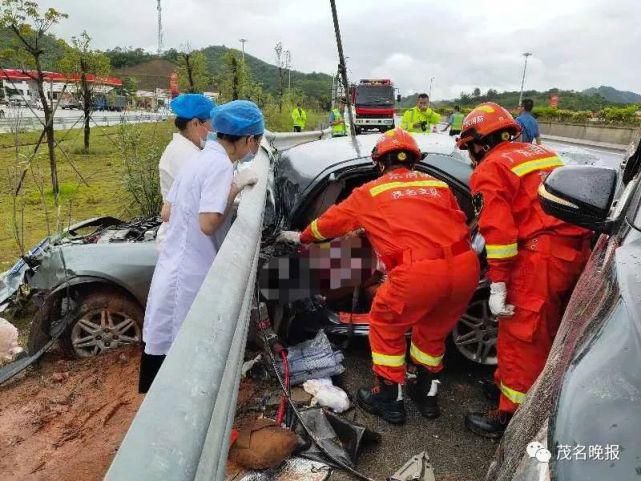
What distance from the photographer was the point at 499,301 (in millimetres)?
2748

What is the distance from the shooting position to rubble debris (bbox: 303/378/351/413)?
9.61 feet

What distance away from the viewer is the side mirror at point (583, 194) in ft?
6.09

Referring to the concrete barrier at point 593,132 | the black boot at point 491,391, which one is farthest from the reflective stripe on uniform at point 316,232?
the concrete barrier at point 593,132

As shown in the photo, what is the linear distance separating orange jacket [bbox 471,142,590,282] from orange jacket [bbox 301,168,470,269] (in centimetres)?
17

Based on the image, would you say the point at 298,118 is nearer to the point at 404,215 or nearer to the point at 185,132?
the point at 185,132

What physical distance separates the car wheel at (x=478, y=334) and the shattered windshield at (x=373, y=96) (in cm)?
2423

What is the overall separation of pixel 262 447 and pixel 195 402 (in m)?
1.60

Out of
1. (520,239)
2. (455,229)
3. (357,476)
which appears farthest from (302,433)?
(520,239)

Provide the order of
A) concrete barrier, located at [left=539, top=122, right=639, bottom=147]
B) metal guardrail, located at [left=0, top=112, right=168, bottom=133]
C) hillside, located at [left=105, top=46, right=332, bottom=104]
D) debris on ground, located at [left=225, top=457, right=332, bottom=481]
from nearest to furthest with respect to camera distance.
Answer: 1. debris on ground, located at [left=225, top=457, right=332, bottom=481]
2. metal guardrail, located at [left=0, top=112, right=168, bottom=133]
3. concrete barrier, located at [left=539, top=122, right=639, bottom=147]
4. hillside, located at [left=105, top=46, right=332, bottom=104]

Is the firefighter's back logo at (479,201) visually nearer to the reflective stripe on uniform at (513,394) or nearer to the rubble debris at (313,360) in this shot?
the reflective stripe on uniform at (513,394)

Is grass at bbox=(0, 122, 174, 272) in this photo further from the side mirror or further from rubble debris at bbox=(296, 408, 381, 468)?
the side mirror

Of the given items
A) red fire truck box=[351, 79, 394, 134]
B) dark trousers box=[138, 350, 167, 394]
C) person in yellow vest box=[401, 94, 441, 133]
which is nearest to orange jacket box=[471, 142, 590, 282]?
dark trousers box=[138, 350, 167, 394]

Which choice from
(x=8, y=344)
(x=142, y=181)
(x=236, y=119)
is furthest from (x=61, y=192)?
(x=236, y=119)

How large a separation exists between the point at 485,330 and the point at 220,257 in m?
2.49
